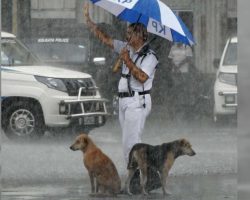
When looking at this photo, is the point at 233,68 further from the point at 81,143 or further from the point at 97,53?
the point at 81,143

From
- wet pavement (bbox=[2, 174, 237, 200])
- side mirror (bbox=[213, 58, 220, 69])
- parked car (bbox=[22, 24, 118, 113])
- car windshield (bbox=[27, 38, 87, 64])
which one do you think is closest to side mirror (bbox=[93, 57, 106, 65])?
parked car (bbox=[22, 24, 118, 113])

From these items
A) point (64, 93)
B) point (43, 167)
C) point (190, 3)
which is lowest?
point (43, 167)

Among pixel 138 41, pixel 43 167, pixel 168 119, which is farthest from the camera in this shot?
pixel 168 119

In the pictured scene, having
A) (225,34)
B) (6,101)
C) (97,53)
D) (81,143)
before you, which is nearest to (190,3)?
(225,34)

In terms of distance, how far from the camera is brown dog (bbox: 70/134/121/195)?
27.5 feet

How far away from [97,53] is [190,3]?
63.0 inches

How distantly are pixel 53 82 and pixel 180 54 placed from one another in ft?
5.51

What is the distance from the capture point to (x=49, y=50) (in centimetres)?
1223

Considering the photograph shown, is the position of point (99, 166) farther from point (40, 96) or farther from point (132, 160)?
point (40, 96)

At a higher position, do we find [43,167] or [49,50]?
[49,50]

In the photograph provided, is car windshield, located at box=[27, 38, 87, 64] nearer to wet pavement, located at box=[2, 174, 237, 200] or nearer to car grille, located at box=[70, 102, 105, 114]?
car grille, located at box=[70, 102, 105, 114]

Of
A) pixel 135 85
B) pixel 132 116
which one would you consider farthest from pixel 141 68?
pixel 132 116

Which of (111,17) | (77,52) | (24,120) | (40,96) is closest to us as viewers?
(111,17)

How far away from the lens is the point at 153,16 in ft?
26.5
